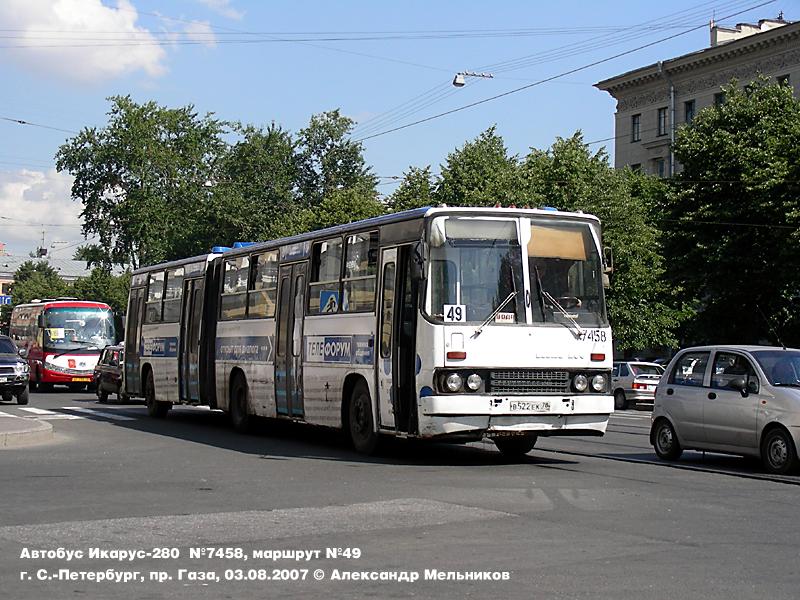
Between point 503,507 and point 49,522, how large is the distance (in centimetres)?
389

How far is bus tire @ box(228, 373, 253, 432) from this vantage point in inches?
844

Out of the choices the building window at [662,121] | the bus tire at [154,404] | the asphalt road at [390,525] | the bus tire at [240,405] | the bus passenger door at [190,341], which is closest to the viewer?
the asphalt road at [390,525]

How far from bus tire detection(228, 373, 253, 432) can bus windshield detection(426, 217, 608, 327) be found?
282 inches

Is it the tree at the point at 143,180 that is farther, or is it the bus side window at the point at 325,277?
the tree at the point at 143,180

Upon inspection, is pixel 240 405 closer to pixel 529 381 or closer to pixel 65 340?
pixel 529 381

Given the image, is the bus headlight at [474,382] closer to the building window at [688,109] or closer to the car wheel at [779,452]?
the car wheel at [779,452]

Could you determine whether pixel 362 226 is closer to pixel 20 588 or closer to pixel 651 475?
pixel 651 475

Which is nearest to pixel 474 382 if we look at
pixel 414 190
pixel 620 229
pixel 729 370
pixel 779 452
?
pixel 729 370

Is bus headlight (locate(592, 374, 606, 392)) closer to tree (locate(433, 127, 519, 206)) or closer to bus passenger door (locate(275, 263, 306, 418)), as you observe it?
bus passenger door (locate(275, 263, 306, 418))

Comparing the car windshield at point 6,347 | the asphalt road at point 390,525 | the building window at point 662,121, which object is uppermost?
the building window at point 662,121

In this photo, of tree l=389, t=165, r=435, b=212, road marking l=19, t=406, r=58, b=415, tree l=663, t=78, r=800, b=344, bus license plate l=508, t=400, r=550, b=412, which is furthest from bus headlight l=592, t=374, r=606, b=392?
tree l=389, t=165, r=435, b=212

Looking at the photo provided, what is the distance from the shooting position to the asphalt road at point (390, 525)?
7621 millimetres

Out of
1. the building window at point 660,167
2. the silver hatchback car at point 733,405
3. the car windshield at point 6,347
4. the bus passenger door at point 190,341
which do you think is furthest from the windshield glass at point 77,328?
the building window at point 660,167

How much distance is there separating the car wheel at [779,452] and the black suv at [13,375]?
22.2 metres
